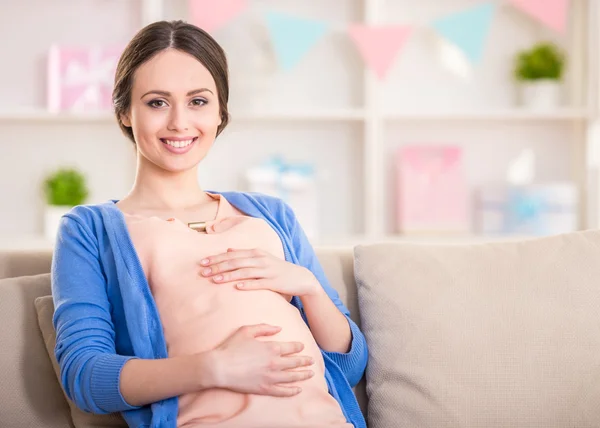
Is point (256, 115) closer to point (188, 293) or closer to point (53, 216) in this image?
point (53, 216)

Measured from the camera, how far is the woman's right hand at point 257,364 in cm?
127

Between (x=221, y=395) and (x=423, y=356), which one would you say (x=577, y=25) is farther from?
(x=221, y=395)

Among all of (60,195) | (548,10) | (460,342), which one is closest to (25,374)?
(460,342)

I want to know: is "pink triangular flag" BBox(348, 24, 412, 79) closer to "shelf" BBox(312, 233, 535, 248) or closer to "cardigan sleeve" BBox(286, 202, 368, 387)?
"shelf" BBox(312, 233, 535, 248)

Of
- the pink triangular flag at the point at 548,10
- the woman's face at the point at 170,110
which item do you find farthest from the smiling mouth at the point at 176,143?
the pink triangular flag at the point at 548,10

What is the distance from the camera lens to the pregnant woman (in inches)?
50.6

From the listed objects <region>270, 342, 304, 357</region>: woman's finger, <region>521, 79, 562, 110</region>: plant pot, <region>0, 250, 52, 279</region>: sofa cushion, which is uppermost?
<region>521, 79, 562, 110</region>: plant pot

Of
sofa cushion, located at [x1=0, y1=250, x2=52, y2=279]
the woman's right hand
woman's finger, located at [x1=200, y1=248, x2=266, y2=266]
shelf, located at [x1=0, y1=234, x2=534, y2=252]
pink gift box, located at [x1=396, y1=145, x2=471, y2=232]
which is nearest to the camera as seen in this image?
the woman's right hand

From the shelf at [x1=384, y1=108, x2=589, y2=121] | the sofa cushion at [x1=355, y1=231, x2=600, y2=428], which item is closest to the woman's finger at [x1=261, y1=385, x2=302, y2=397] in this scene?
the sofa cushion at [x1=355, y1=231, x2=600, y2=428]

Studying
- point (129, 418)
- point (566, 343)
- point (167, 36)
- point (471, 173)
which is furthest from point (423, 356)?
point (471, 173)

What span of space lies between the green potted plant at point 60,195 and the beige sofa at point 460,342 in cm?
174

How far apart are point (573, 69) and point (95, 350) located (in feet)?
9.24

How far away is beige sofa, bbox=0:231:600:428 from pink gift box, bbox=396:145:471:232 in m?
1.78

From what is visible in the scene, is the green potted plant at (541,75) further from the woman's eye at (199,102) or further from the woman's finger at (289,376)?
the woman's finger at (289,376)
